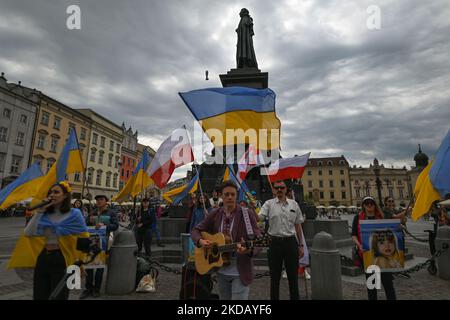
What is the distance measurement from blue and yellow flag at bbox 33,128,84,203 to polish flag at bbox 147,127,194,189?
326cm

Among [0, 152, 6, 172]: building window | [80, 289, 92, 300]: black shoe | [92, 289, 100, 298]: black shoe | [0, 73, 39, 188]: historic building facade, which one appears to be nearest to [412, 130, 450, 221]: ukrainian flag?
[92, 289, 100, 298]: black shoe

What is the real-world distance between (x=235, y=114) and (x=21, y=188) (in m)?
5.85

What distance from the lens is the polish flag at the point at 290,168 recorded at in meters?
8.83

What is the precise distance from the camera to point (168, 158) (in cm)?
1016

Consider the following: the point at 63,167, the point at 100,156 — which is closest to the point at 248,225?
the point at 63,167

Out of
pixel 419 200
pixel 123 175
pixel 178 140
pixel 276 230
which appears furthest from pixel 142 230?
pixel 123 175

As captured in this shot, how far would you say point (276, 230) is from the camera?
13.6ft

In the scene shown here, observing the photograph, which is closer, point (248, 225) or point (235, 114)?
point (248, 225)

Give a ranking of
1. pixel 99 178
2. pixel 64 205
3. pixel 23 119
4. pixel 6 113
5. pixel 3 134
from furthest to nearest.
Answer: pixel 99 178 → pixel 23 119 → pixel 6 113 → pixel 3 134 → pixel 64 205

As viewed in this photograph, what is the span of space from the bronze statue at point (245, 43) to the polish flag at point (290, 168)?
1019 centimetres

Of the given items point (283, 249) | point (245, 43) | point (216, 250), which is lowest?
point (283, 249)

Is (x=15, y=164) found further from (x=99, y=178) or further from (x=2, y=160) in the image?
(x=99, y=178)

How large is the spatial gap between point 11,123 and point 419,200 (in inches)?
1750

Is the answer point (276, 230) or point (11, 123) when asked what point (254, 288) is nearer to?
point (276, 230)
